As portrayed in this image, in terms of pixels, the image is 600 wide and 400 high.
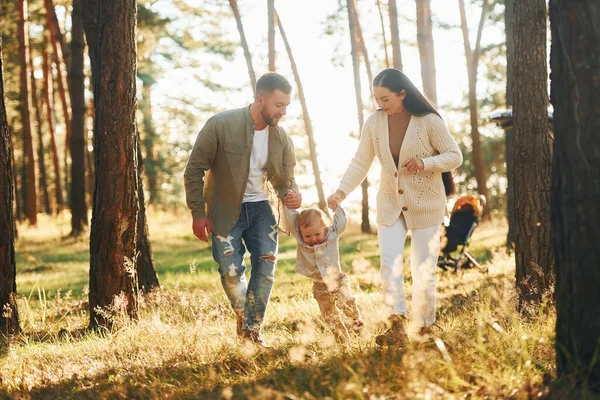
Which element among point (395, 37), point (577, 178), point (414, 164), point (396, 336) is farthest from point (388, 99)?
point (395, 37)

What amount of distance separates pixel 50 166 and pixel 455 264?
131 ft

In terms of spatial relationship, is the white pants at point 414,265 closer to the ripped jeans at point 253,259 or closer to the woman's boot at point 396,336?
the woman's boot at point 396,336

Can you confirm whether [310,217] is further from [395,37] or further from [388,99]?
[395,37]

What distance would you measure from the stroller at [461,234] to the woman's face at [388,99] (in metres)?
5.30

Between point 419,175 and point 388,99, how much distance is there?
65 centimetres

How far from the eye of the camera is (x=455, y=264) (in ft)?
34.7

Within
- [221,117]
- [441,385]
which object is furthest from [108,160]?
[441,385]

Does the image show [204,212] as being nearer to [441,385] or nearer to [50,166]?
[441,385]

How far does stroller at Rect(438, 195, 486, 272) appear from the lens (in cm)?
1064

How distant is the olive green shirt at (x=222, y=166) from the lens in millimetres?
5684

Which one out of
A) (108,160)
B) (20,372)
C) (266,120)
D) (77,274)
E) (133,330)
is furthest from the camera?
(77,274)

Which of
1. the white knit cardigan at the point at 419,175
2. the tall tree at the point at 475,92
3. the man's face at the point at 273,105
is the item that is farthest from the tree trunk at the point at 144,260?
the tall tree at the point at 475,92

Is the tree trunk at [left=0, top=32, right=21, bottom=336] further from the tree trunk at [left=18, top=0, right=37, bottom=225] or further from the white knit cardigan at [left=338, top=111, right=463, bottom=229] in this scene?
the tree trunk at [left=18, top=0, right=37, bottom=225]

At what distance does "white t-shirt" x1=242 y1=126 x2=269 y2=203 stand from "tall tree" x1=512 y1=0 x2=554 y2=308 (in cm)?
271
